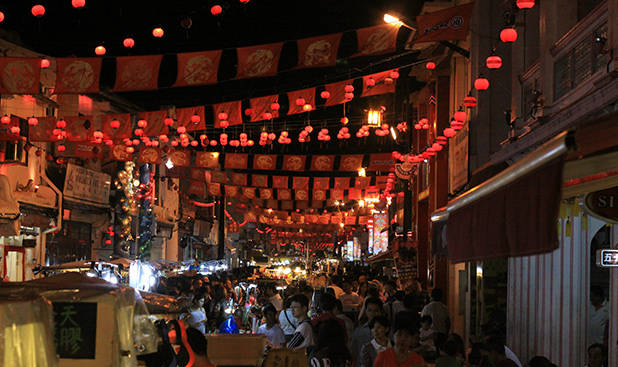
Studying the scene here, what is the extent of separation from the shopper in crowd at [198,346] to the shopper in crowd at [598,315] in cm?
584

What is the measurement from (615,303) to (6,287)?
22.6ft

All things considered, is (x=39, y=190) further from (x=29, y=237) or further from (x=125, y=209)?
(x=125, y=209)

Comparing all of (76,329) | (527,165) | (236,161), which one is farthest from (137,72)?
(236,161)

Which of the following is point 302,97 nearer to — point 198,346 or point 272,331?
point 272,331

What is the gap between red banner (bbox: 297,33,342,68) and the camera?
51.6 feet

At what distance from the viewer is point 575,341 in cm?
1076

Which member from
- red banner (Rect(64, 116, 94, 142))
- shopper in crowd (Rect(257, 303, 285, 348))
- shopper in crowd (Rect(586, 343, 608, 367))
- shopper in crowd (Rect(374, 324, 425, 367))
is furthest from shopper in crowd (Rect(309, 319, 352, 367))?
red banner (Rect(64, 116, 94, 142))

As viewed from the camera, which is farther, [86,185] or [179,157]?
[86,185]

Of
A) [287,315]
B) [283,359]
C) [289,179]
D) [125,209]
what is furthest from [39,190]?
[283,359]

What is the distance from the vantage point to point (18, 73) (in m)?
17.4

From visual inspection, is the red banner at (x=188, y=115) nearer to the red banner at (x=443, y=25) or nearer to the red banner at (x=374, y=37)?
the red banner at (x=374, y=37)

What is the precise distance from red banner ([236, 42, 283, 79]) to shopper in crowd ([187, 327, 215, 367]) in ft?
28.5

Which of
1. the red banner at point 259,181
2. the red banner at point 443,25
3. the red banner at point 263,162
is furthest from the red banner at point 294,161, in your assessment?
the red banner at point 443,25

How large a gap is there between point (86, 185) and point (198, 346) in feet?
85.2
